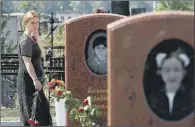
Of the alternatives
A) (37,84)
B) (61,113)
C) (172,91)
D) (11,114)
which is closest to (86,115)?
(61,113)

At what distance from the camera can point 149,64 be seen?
18.9ft

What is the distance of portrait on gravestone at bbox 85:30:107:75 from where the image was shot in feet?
27.9

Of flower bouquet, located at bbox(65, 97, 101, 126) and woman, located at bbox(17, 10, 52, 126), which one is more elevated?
woman, located at bbox(17, 10, 52, 126)

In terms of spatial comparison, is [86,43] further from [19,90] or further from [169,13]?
[169,13]

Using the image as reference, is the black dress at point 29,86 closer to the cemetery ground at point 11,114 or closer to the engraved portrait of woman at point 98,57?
the engraved portrait of woman at point 98,57

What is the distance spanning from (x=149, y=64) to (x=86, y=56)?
9.33 feet

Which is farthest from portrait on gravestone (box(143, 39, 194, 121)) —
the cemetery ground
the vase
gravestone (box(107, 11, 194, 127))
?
the cemetery ground

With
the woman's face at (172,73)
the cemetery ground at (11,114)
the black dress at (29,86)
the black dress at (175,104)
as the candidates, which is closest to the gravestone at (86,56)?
the black dress at (29,86)

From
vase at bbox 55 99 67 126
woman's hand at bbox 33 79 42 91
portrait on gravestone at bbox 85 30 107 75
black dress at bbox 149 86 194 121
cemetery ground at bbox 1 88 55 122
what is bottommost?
cemetery ground at bbox 1 88 55 122

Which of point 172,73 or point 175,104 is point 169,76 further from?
point 175,104

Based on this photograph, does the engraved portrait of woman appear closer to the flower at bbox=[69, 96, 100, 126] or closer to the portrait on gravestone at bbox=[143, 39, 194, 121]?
the flower at bbox=[69, 96, 100, 126]

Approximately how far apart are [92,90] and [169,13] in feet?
9.72

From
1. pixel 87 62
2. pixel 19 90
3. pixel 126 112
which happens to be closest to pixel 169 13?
pixel 126 112

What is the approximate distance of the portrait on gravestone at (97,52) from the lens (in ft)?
27.9
